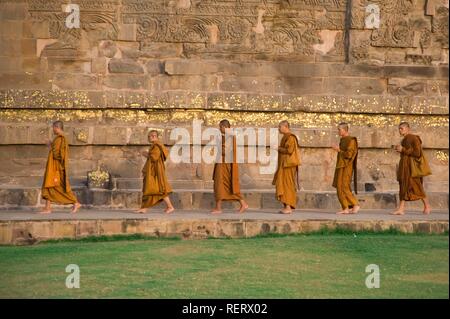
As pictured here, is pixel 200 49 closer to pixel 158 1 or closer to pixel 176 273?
pixel 158 1

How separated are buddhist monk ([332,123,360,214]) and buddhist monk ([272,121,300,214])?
2.22 feet

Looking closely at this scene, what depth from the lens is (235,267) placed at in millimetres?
16547

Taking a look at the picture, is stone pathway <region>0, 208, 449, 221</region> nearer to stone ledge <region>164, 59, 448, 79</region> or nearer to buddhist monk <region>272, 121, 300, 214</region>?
buddhist monk <region>272, 121, 300, 214</region>

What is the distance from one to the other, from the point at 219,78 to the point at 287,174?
2858 mm

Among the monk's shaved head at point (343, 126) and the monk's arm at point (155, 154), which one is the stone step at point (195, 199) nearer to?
the monk's arm at point (155, 154)

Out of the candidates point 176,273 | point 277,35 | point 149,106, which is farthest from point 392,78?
point 176,273

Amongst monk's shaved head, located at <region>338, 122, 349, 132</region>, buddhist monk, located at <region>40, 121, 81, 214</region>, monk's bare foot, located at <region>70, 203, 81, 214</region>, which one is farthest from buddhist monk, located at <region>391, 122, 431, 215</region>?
buddhist monk, located at <region>40, 121, 81, 214</region>

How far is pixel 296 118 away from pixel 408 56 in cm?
233

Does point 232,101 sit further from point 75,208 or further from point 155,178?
point 75,208

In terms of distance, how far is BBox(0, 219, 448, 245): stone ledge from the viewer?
62.6ft

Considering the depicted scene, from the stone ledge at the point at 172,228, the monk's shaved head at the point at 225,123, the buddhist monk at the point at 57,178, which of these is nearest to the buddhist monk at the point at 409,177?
the stone ledge at the point at 172,228

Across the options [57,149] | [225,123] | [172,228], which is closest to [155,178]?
[225,123]

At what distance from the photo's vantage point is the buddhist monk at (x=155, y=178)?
2089cm

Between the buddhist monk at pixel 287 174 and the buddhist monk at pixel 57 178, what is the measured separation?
3.28m
